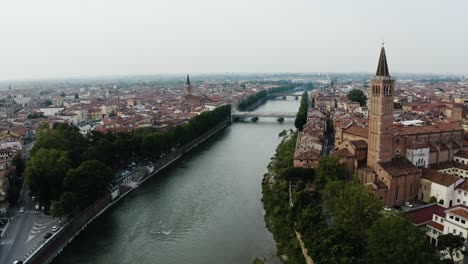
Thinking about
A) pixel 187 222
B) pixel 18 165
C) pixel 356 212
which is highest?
pixel 356 212

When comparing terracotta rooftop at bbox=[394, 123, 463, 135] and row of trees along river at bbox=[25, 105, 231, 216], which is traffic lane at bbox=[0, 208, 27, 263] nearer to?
row of trees along river at bbox=[25, 105, 231, 216]

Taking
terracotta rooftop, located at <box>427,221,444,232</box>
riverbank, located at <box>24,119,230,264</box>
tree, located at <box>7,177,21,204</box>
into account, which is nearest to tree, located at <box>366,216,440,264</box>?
terracotta rooftop, located at <box>427,221,444,232</box>

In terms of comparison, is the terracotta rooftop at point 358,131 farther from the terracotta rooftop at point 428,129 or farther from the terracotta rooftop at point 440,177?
the terracotta rooftop at point 440,177

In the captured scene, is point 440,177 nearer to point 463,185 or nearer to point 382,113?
point 463,185

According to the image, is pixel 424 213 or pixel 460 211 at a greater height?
pixel 460 211

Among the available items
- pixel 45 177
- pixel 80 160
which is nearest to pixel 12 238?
pixel 45 177

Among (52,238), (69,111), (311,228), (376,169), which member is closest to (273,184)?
(376,169)

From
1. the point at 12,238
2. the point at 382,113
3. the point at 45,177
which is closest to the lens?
the point at 12,238

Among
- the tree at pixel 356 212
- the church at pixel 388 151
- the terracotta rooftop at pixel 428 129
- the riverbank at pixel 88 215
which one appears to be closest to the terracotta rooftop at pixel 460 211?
the tree at pixel 356 212
